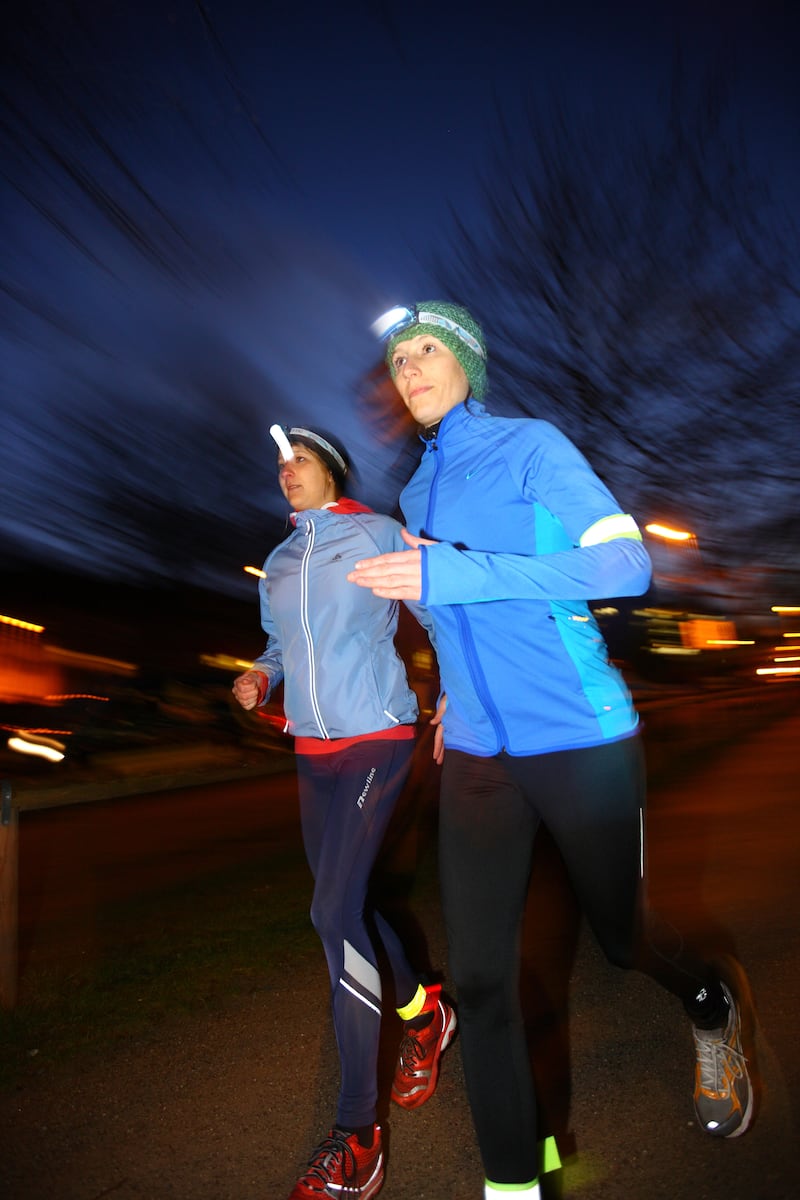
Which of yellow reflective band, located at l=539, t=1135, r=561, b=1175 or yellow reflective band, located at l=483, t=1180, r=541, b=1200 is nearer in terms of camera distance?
yellow reflective band, located at l=483, t=1180, r=541, b=1200

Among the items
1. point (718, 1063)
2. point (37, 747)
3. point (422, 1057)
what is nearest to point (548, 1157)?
point (718, 1063)

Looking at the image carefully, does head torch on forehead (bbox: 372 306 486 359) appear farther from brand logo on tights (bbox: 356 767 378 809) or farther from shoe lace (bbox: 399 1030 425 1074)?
shoe lace (bbox: 399 1030 425 1074)

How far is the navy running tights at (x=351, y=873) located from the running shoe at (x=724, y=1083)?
3.56 feet

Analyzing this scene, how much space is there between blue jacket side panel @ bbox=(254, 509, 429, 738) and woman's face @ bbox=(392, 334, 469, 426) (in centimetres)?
65

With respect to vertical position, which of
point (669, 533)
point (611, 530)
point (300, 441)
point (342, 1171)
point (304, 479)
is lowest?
point (342, 1171)

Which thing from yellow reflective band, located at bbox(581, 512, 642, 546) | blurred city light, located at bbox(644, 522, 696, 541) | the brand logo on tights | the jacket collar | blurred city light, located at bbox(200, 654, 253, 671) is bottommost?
the brand logo on tights

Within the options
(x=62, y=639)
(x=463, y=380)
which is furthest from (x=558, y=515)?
(x=62, y=639)

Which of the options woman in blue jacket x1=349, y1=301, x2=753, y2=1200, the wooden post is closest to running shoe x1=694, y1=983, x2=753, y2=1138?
woman in blue jacket x1=349, y1=301, x2=753, y2=1200

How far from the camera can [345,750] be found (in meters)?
3.03

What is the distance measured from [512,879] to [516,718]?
43cm

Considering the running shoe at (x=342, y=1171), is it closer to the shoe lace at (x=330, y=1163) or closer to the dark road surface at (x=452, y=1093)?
the shoe lace at (x=330, y=1163)

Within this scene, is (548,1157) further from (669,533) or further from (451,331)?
(669,533)

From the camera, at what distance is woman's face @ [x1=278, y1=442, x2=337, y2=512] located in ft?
A: 11.0

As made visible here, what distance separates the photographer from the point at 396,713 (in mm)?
3064
